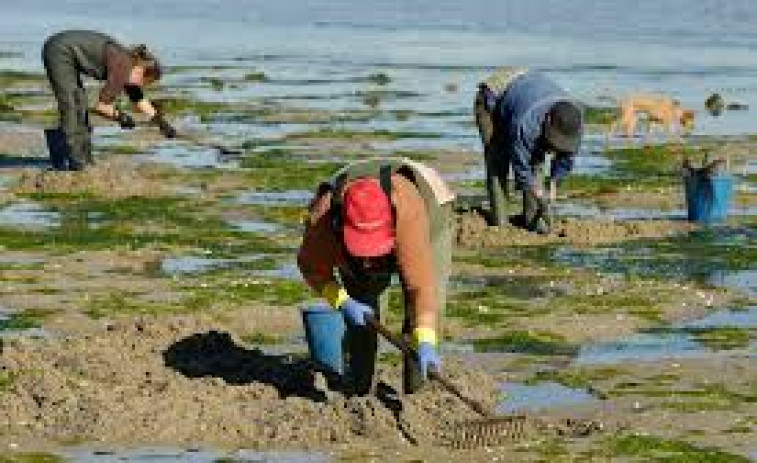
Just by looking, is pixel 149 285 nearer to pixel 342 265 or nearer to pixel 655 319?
pixel 655 319

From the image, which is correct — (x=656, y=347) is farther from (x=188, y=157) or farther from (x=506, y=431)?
(x=188, y=157)

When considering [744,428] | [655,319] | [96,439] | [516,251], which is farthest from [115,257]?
[744,428]

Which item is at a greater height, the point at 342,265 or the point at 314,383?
the point at 342,265

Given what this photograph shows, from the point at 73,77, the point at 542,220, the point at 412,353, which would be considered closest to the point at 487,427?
the point at 412,353

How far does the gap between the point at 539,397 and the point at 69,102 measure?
444 inches

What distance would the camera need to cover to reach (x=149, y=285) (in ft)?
45.9

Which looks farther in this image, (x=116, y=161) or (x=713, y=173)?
(x=116, y=161)

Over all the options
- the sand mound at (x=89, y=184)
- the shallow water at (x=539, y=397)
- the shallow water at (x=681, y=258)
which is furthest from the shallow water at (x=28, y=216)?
the shallow water at (x=539, y=397)

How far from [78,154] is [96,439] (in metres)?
11.7

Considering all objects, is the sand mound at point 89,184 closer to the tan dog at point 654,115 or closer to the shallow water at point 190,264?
the shallow water at point 190,264

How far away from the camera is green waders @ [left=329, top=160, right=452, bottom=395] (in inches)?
349

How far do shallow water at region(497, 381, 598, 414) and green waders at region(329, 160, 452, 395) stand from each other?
1.88ft

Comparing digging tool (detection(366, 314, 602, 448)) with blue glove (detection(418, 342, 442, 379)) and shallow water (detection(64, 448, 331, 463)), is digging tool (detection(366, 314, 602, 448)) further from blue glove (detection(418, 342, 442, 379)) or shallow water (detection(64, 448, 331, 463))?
shallow water (detection(64, 448, 331, 463))

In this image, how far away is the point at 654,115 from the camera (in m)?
29.9
